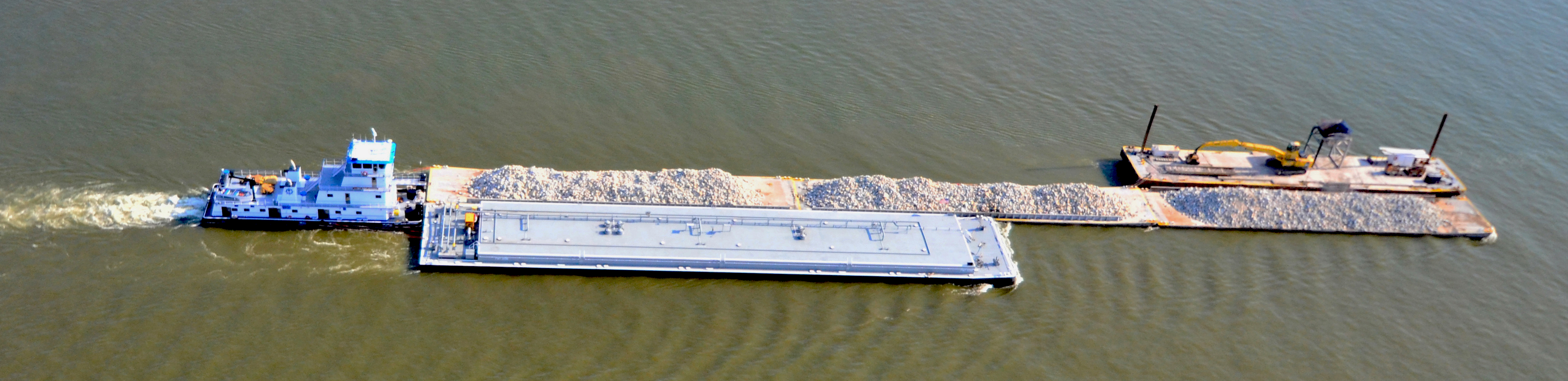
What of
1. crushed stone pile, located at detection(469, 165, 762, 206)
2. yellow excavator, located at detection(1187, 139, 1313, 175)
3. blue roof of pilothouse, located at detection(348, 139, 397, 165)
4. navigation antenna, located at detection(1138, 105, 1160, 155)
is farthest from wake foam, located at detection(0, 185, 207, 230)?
yellow excavator, located at detection(1187, 139, 1313, 175)

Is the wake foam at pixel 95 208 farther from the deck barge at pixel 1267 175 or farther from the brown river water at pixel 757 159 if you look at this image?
the deck barge at pixel 1267 175

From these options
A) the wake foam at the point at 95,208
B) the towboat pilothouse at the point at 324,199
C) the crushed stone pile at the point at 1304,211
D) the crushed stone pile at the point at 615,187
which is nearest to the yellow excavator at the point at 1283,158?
the crushed stone pile at the point at 1304,211

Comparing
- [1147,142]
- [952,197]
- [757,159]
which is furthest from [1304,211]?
[757,159]

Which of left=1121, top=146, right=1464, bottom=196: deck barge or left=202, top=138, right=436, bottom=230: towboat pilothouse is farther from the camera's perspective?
left=1121, top=146, right=1464, bottom=196: deck barge

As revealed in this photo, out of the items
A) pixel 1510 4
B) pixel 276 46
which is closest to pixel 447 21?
pixel 276 46

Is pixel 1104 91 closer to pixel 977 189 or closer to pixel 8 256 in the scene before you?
pixel 977 189

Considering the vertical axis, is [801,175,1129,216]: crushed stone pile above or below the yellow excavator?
below

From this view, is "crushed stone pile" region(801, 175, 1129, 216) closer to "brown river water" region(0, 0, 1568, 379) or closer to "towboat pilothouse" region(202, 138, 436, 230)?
"brown river water" region(0, 0, 1568, 379)
